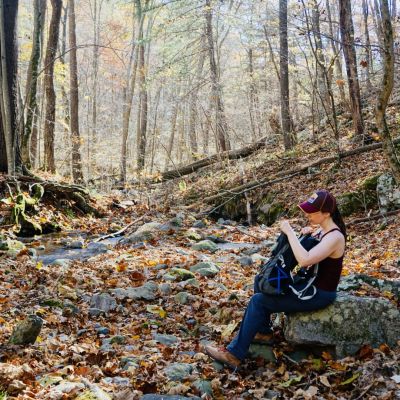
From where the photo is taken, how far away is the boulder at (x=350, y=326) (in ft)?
13.9

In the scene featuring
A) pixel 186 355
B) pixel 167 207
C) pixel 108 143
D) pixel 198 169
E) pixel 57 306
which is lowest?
pixel 186 355

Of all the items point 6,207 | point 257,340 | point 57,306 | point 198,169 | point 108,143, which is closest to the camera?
point 257,340

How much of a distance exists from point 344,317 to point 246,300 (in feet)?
5.84

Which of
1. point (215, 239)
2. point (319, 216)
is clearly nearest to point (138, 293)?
point (319, 216)

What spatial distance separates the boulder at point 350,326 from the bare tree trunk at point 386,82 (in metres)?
3.02

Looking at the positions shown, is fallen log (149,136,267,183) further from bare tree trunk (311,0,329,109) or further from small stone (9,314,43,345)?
small stone (9,314,43,345)

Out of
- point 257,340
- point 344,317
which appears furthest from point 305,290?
point 257,340

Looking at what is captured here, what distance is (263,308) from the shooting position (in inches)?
168

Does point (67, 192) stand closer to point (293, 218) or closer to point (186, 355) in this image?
point (293, 218)

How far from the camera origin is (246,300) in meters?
5.88

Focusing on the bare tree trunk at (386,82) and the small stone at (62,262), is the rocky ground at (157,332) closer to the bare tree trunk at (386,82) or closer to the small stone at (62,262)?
the small stone at (62,262)

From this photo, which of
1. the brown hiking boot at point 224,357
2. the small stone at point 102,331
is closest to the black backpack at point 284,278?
the brown hiking boot at point 224,357

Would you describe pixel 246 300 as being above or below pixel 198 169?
below

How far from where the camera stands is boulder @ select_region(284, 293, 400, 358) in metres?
4.25
